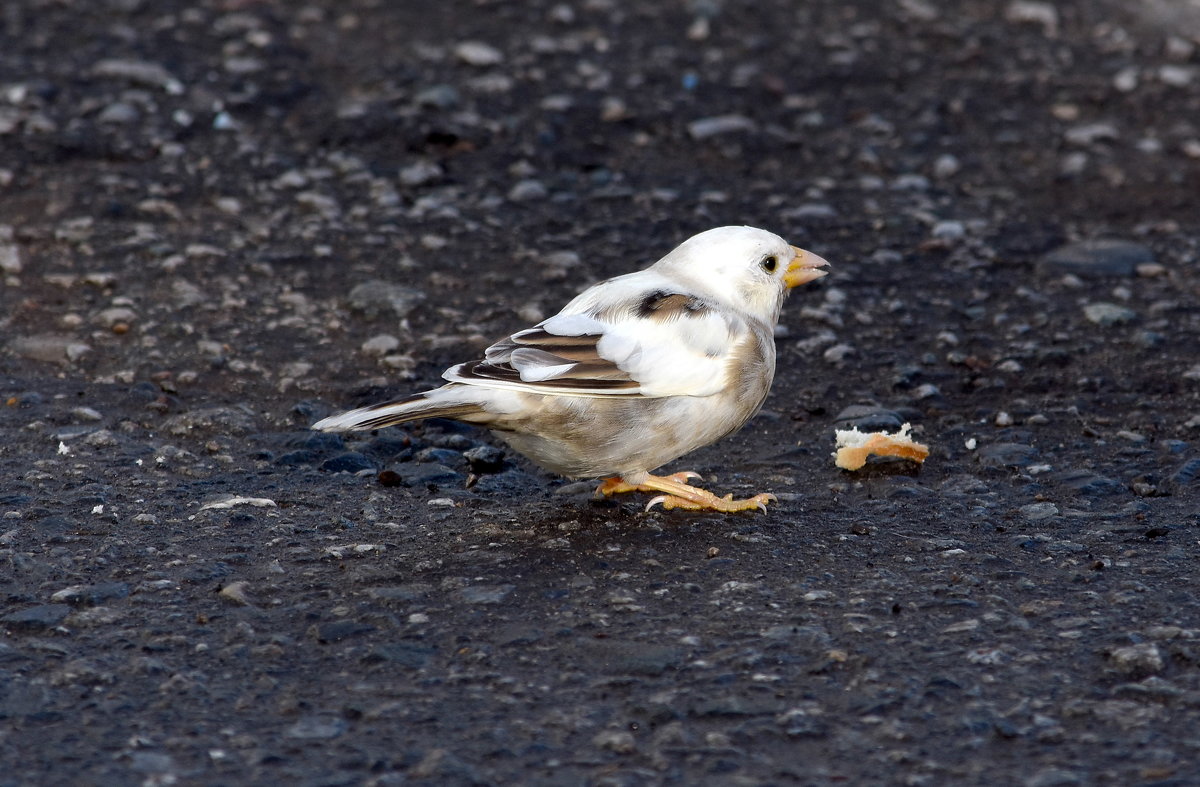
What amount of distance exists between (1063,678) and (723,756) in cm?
103

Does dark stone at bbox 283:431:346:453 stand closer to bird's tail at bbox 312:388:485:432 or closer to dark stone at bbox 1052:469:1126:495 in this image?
bird's tail at bbox 312:388:485:432

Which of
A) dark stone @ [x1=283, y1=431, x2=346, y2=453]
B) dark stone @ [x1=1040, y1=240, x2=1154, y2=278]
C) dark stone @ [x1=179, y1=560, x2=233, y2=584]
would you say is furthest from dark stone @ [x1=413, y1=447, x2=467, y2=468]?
dark stone @ [x1=1040, y1=240, x2=1154, y2=278]

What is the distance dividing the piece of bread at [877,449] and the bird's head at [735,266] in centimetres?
62

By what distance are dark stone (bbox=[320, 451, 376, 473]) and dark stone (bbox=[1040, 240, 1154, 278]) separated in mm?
3979

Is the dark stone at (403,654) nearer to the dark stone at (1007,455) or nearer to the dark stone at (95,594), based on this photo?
the dark stone at (95,594)

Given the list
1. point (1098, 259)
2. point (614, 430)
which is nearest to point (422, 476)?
point (614, 430)

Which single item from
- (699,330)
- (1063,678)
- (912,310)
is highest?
(699,330)

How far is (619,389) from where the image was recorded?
15.8ft

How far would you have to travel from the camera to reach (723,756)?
3.42m

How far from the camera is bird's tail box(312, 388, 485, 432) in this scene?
4.61m

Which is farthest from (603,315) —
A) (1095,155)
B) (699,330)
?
(1095,155)

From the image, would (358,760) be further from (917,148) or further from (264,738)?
(917,148)

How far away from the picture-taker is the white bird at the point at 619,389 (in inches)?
185

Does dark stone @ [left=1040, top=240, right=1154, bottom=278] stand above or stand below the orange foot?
below
